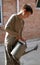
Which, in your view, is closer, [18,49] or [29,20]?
[18,49]

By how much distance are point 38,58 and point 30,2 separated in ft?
8.15

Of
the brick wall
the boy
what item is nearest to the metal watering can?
the boy

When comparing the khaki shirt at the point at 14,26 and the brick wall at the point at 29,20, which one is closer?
the khaki shirt at the point at 14,26

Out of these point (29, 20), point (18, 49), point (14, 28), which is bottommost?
point (29, 20)

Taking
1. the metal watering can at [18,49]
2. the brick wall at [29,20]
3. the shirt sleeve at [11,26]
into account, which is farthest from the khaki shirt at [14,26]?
the brick wall at [29,20]

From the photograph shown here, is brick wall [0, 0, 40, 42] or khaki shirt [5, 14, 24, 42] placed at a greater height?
khaki shirt [5, 14, 24, 42]

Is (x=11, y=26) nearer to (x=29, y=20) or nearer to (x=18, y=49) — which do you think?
(x=18, y=49)

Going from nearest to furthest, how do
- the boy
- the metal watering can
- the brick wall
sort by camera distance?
1. the boy
2. the metal watering can
3. the brick wall

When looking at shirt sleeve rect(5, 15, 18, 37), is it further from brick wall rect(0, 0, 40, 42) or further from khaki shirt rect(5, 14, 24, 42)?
brick wall rect(0, 0, 40, 42)

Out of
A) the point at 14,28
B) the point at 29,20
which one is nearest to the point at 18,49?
the point at 14,28

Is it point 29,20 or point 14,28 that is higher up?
point 14,28

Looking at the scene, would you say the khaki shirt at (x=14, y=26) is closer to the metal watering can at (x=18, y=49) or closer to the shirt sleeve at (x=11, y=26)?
the shirt sleeve at (x=11, y=26)

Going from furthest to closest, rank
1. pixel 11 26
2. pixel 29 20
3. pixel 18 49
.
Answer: pixel 29 20
pixel 18 49
pixel 11 26

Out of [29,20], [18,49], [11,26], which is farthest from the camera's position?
[29,20]
